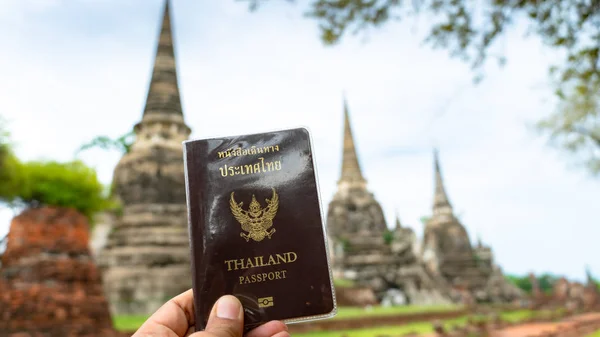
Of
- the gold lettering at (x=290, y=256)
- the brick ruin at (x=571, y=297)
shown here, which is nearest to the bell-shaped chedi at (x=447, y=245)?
the brick ruin at (x=571, y=297)

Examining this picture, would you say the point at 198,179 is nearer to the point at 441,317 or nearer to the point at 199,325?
the point at 199,325

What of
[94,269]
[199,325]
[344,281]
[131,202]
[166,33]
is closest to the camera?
[199,325]

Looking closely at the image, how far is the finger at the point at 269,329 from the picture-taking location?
137cm

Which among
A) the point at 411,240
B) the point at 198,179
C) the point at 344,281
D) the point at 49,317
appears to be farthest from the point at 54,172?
the point at 411,240

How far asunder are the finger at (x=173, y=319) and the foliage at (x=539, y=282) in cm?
2169

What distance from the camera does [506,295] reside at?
1977cm

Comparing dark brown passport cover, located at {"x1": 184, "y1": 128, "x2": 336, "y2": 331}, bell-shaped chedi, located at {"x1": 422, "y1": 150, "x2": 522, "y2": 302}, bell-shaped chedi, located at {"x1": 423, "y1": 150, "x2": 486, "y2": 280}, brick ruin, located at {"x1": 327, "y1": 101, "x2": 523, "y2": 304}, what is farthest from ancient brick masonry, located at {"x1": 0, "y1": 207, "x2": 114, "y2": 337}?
bell-shaped chedi, located at {"x1": 423, "y1": 150, "x2": 486, "y2": 280}

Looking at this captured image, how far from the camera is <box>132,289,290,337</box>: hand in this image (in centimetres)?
129

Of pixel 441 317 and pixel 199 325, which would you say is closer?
pixel 199 325

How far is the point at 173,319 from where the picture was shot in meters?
1.56

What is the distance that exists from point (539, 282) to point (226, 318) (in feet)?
79.7

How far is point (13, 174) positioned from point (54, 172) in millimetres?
582

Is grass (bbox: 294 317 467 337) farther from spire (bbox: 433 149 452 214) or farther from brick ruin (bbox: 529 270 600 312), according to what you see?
spire (bbox: 433 149 452 214)

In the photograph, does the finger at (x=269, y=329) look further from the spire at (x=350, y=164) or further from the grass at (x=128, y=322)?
the spire at (x=350, y=164)
